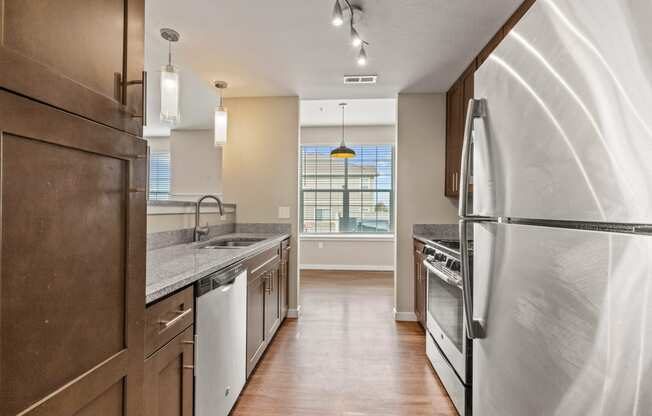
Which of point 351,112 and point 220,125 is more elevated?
point 351,112

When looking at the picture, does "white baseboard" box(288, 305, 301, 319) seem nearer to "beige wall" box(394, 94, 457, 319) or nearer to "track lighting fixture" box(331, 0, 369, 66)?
"beige wall" box(394, 94, 457, 319)

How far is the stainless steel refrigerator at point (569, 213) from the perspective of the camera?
18.3 inches

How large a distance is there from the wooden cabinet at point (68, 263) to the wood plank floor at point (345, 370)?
1.37m

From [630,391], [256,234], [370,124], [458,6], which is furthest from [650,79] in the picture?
[370,124]

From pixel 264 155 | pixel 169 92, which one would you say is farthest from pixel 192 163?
pixel 264 155

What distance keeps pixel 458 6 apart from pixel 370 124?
4078 millimetres

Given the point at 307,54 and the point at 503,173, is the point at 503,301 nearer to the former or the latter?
the point at 503,173

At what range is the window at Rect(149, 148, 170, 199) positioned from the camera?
2.17 meters

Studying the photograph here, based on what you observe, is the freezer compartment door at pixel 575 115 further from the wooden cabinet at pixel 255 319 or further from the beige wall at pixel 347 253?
the beige wall at pixel 347 253

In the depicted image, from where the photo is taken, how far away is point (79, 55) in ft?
2.25

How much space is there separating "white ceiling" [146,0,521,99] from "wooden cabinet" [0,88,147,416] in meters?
1.65

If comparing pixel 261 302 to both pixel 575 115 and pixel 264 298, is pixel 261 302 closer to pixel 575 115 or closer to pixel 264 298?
pixel 264 298

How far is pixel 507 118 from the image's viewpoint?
2.62 feet

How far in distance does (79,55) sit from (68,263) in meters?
0.45
